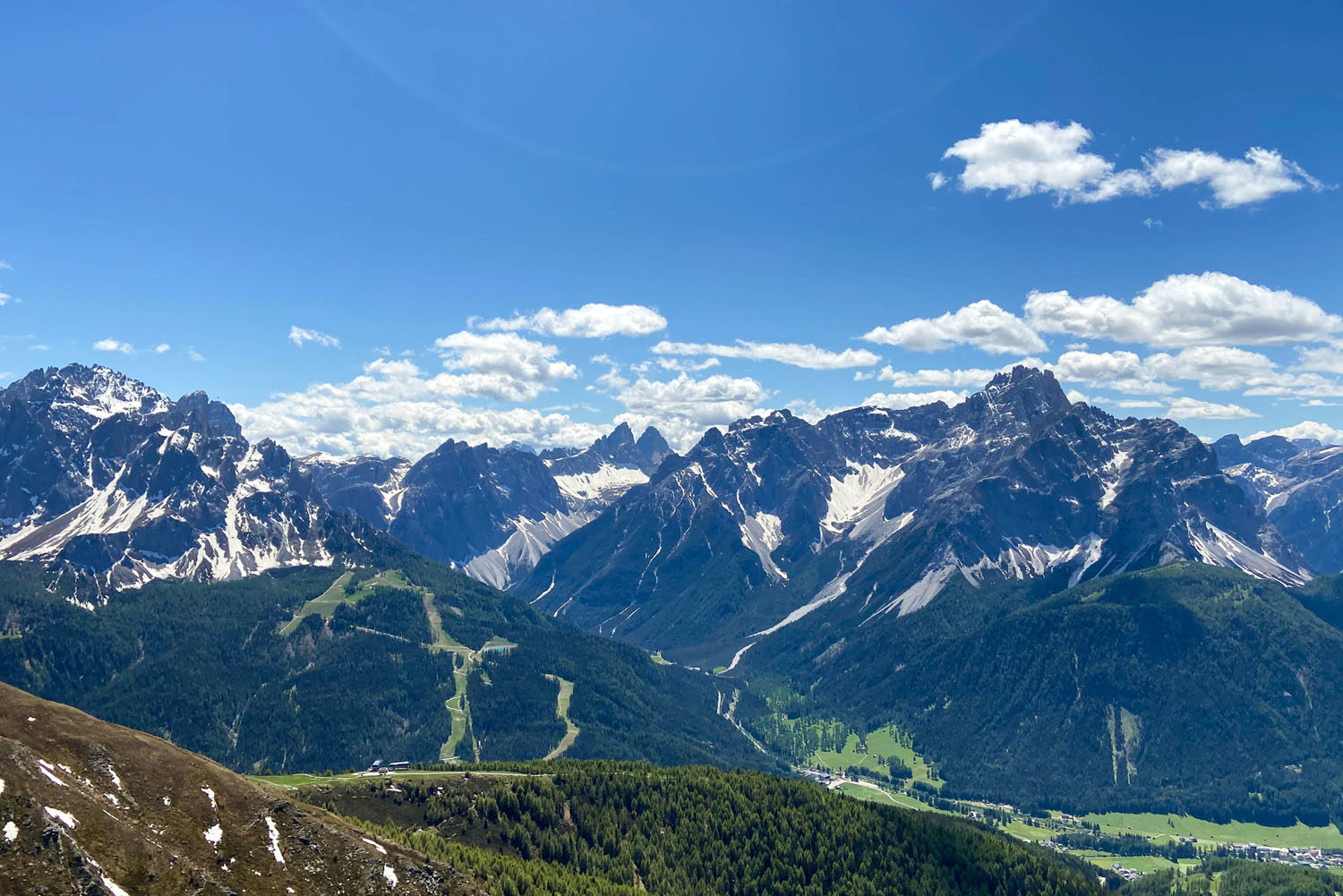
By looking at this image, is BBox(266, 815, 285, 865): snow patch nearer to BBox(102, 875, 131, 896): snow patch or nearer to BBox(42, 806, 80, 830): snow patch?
BBox(102, 875, 131, 896): snow patch

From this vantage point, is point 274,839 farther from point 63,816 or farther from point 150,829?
point 63,816

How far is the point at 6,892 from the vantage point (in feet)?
407

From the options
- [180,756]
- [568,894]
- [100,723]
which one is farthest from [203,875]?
[568,894]

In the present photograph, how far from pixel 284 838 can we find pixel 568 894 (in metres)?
64.3

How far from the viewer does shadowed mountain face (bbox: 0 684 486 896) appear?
13262 cm

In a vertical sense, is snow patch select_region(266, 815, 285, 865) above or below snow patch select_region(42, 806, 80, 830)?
below

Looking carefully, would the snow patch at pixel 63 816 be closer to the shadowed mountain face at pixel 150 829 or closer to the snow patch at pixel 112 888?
the shadowed mountain face at pixel 150 829

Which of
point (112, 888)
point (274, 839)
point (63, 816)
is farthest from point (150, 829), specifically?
point (274, 839)

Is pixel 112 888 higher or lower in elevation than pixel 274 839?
higher

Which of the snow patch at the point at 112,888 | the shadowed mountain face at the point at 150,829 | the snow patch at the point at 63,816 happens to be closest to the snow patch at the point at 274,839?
the shadowed mountain face at the point at 150,829

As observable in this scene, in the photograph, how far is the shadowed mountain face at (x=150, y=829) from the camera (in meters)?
133

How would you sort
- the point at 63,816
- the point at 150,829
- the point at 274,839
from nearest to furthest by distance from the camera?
the point at 63,816 < the point at 150,829 < the point at 274,839

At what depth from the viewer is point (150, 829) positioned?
146 m

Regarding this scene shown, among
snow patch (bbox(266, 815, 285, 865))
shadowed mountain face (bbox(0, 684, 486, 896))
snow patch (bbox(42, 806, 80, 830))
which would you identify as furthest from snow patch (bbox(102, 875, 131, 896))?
snow patch (bbox(266, 815, 285, 865))
